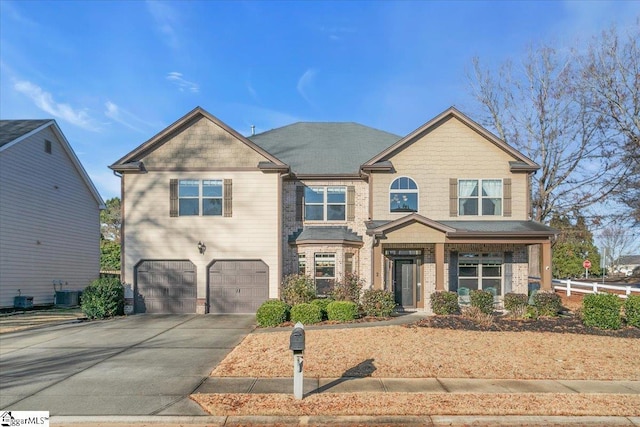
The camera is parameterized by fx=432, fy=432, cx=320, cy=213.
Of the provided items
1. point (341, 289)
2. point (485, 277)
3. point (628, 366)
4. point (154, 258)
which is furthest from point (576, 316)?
point (154, 258)

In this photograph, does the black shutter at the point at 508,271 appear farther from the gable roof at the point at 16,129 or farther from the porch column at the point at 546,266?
the gable roof at the point at 16,129

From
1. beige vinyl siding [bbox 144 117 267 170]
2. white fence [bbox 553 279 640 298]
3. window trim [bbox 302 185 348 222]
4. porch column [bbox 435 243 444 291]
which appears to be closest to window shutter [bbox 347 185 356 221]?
window trim [bbox 302 185 348 222]

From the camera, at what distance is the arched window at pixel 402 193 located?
1873 centimetres

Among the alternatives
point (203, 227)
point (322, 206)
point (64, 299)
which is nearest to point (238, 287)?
point (203, 227)

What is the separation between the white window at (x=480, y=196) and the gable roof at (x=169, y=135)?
25.8 feet

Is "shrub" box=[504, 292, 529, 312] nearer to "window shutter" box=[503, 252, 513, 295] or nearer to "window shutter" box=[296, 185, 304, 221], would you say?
"window shutter" box=[503, 252, 513, 295]

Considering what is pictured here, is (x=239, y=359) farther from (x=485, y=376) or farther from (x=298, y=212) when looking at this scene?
(x=298, y=212)

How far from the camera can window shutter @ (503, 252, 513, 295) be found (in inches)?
734

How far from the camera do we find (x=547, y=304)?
15719 millimetres

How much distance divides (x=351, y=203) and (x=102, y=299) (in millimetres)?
10877

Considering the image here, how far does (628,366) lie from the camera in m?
9.41

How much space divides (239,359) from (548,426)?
6.26 meters

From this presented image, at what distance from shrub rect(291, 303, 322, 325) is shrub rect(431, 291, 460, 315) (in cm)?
462

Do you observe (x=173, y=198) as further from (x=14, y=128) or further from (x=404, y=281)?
(x=404, y=281)
